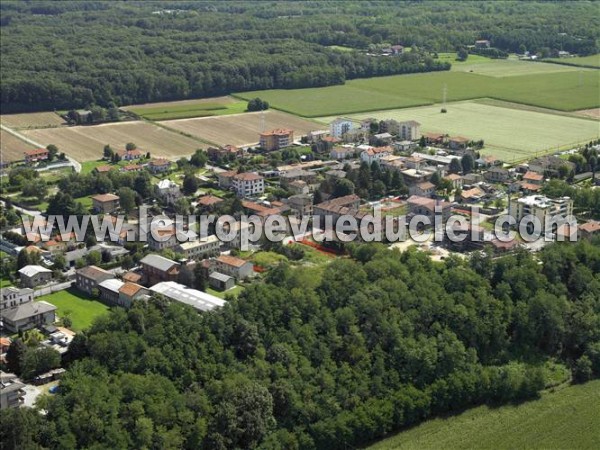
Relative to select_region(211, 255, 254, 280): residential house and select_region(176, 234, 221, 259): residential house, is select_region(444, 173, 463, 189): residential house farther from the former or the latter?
select_region(211, 255, 254, 280): residential house

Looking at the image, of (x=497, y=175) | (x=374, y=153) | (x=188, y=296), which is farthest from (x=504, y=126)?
(x=188, y=296)

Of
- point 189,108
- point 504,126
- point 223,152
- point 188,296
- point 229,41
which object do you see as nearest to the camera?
point 188,296

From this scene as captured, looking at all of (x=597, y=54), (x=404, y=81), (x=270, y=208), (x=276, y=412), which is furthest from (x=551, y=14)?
(x=276, y=412)

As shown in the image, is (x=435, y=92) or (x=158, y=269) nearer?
(x=158, y=269)

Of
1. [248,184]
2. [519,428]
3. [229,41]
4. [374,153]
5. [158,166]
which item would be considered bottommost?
[519,428]

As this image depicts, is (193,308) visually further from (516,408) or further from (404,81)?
(404,81)

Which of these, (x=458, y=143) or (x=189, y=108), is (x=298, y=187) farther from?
(x=189, y=108)

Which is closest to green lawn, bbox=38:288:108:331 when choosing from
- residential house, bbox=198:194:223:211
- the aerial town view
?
the aerial town view
